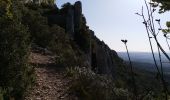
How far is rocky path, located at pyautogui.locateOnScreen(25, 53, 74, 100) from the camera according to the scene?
471 inches

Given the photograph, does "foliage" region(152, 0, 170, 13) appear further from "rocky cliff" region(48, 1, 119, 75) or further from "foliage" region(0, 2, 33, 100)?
"rocky cliff" region(48, 1, 119, 75)

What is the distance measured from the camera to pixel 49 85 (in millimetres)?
13289

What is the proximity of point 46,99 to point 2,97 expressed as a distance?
2302 millimetres

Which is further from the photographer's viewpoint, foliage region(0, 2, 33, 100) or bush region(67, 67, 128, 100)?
bush region(67, 67, 128, 100)

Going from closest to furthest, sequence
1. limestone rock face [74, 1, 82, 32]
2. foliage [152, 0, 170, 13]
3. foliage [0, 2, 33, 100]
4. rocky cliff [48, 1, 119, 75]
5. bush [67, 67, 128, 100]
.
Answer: foliage [152, 0, 170, 13], foliage [0, 2, 33, 100], bush [67, 67, 128, 100], rocky cliff [48, 1, 119, 75], limestone rock face [74, 1, 82, 32]

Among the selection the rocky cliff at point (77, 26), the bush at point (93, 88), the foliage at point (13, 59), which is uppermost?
the rocky cliff at point (77, 26)

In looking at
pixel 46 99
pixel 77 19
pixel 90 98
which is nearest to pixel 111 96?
pixel 90 98

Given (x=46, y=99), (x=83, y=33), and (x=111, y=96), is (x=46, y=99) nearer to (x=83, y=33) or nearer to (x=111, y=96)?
(x=111, y=96)

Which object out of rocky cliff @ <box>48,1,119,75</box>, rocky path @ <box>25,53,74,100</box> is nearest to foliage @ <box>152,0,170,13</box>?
rocky path @ <box>25,53,74,100</box>

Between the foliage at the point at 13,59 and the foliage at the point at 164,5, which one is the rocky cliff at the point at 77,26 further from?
the foliage at the point at 164,5

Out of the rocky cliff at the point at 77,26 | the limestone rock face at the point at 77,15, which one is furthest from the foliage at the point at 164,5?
the limestone rock face at the point at 77,15

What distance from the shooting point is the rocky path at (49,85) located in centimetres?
1197

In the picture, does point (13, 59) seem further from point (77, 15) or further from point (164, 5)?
point (77, 15)

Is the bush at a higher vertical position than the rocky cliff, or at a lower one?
lower
